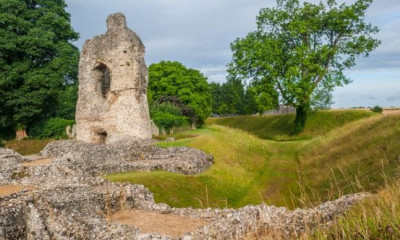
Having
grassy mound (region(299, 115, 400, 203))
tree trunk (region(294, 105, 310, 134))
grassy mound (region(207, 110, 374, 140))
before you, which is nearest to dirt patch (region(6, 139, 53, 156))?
grassy mound (region(299, 115, 400, 203))

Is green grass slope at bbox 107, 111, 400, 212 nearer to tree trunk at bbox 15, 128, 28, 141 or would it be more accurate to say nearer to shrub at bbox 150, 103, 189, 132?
shrub at bbox 150, 103, 189, 132

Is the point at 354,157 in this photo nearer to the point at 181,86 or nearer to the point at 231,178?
the point at 231,178

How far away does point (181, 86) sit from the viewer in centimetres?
5188

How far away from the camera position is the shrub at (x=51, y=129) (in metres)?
37.8

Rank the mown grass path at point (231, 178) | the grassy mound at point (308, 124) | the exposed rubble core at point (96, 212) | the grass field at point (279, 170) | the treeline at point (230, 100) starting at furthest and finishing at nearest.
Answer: the treeline at point (230, 100)
the grassy mound at point (308, 124)
the mown grass path at point (231, 178)
the grass field at point (279, 170)
the exposed rubble core at point (96, 212)

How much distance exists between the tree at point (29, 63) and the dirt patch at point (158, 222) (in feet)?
91.2

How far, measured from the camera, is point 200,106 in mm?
51312

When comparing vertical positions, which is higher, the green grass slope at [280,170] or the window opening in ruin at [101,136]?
the window opening in ruin at [101,136]

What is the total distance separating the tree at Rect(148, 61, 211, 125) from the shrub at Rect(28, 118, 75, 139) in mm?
14259

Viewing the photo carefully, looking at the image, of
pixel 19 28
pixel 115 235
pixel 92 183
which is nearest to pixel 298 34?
pixel 19 28

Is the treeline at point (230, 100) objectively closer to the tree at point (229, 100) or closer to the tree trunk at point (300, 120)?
the tree at point (229, 100)

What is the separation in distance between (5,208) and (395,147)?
16640 millimetres

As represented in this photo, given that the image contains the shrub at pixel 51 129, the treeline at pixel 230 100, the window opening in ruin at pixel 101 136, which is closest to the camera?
the window opening in ruin at pixel 101 136

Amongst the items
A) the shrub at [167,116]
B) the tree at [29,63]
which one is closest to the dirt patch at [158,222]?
the shrub at [167,116]
